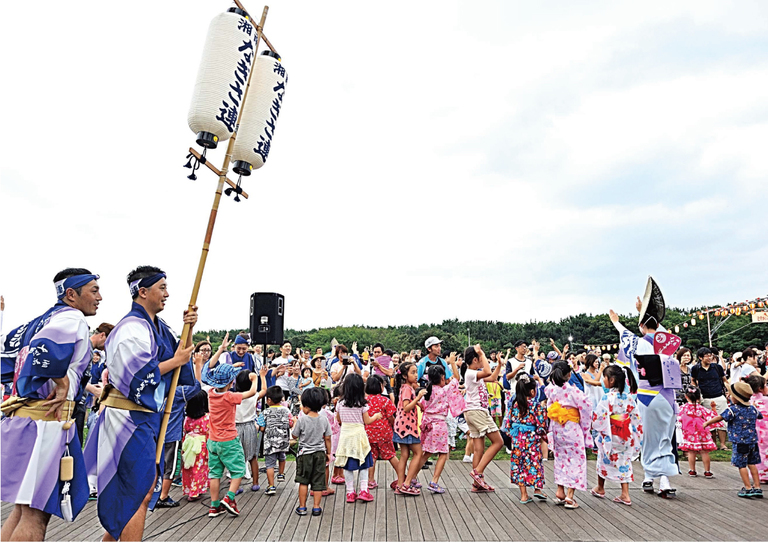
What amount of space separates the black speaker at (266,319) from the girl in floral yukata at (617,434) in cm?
536

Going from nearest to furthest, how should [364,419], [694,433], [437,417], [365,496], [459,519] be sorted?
1. [459,519]
2. [365,496]
3. [364,419]
4. [437,417]
5. [694,433]

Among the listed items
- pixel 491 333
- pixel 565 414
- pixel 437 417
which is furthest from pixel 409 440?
pixel 491 333

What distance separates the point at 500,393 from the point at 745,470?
212 inches

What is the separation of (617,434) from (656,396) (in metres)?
0.75

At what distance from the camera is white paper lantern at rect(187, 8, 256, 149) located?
3.69 meters

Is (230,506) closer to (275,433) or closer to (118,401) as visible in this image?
(275,433)

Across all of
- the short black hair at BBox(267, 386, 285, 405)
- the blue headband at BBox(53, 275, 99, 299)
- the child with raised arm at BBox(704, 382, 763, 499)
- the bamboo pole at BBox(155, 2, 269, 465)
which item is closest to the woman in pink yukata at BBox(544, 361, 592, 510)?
the child with raised arm at BBox(704, 382, 763, 499)

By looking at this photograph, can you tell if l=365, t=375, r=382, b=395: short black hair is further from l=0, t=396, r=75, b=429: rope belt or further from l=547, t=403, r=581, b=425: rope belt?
l=0, t=396, r=75, b=429: rope belt

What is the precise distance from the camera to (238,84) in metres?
3.85

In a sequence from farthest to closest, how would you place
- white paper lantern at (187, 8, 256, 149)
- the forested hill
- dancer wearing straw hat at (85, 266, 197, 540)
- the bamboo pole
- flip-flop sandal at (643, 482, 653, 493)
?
the forested hill, flip-flop sandal at (643, 482, 653, 493), white paper lantern at (187, 8, 256, 149), the bamboo pole, dancer wearing straw hat at (85, 266, 197, 540)

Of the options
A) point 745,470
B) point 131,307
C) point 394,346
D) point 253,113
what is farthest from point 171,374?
point 394,346

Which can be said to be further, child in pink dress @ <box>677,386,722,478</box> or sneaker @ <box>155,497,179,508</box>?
child in pink dress @ <box>677,386,722,478</box>

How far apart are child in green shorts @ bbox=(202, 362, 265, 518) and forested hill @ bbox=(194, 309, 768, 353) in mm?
32775

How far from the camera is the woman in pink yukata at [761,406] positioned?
590cm
